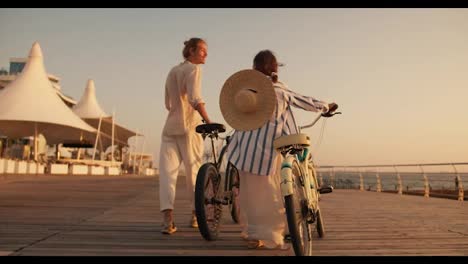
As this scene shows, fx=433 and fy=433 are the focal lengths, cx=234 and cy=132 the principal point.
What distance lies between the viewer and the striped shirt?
113 inches

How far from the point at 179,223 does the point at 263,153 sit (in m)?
1.81

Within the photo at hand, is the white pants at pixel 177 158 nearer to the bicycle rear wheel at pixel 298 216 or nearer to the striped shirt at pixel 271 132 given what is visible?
the striped shirt at pixel 271 132

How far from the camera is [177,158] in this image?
365 centimetres

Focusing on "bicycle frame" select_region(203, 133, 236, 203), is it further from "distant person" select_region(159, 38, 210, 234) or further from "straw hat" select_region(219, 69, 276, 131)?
"straw hat" select_region(219, 69, 276, 131)

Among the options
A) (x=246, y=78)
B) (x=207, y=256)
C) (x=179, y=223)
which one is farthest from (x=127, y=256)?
(x=179, y=223)

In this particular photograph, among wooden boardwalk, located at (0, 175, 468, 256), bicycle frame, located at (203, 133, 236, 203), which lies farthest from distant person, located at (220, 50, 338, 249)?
bicycle frame, located at (203, 133, 236, 203)

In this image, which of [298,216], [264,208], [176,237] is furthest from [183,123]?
[298,216]

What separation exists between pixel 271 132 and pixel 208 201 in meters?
0.74

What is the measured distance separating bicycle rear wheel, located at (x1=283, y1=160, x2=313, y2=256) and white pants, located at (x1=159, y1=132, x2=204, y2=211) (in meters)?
1.25

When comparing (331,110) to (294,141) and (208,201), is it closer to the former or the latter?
(294,141)

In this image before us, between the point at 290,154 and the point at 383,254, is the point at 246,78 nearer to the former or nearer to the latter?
the point at 290,154

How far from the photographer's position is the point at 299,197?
2.62 m

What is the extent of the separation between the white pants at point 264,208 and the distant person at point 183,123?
2.58 feet

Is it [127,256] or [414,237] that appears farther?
[414,237]
